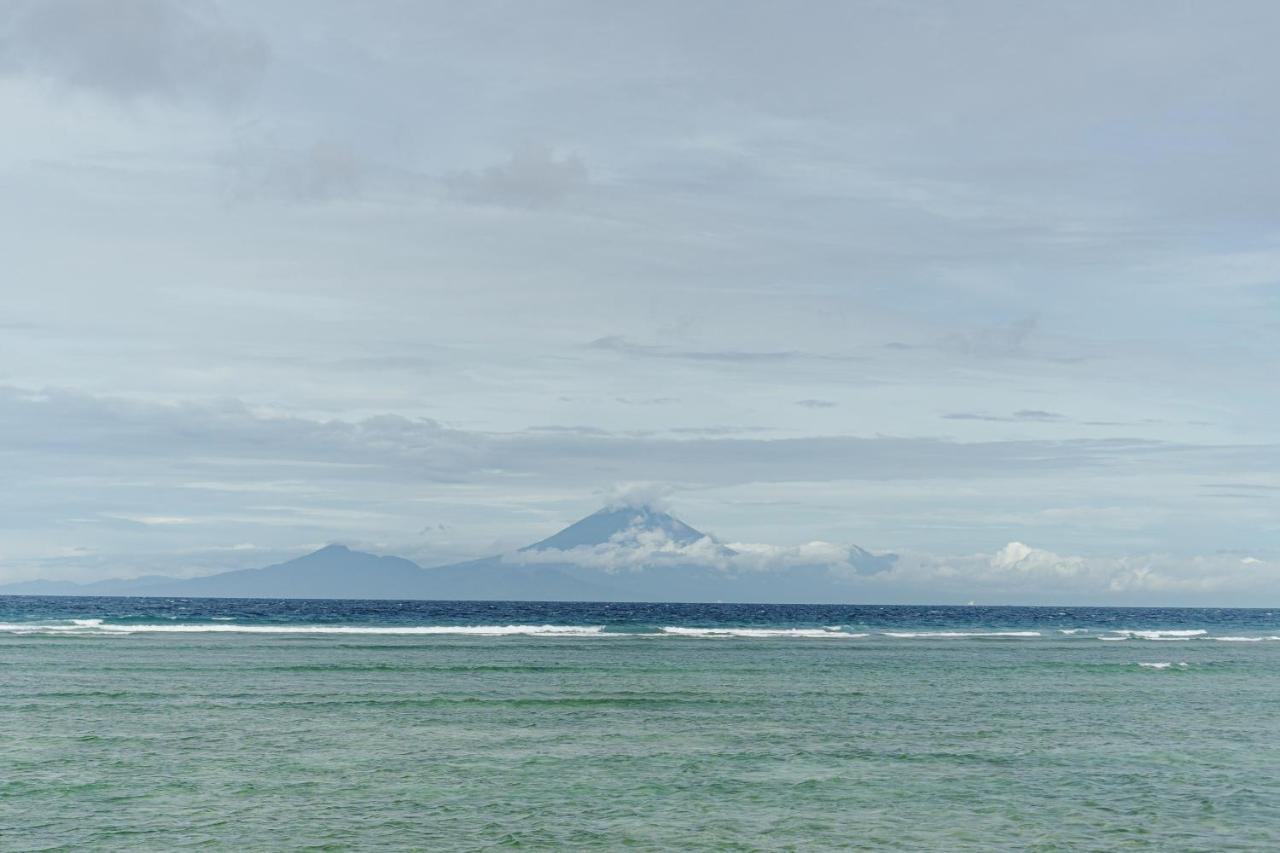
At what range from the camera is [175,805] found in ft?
85.3

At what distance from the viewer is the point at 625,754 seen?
107 ft

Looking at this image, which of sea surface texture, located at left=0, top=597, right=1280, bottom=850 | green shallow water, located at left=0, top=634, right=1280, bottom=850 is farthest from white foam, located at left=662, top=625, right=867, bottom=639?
green shallow water, located at left=0, top=634, right=1280, bottom=850

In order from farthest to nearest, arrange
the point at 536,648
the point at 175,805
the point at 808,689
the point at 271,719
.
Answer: the point at 536,648 → the point at 808,689 → the point at 271,719 → the point at 175,805

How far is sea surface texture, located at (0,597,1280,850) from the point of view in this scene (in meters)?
24.2

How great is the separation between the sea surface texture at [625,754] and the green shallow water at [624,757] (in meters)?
0.12

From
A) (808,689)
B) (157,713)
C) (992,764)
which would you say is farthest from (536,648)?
(992,764)

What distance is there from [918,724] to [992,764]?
7.44m

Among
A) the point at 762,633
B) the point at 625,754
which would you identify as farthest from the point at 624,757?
the point at 762,633

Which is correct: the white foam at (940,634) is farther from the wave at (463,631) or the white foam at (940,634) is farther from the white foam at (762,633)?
the white foam at (762,633)

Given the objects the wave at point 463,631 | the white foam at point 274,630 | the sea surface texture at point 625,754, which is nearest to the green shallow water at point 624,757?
the sea surface texture at point 625,754

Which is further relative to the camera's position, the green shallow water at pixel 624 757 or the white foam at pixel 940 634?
the white foam at pixel 940 634

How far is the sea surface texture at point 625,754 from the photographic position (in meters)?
24.2

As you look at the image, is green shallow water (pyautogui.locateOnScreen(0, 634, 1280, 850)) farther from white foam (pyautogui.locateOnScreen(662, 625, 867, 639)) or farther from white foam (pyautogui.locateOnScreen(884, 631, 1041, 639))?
white foam (pyautogui.locateOnScreen(884, 631, 1041, 639))

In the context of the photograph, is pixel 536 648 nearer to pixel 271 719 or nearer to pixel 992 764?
pixel 271 719
